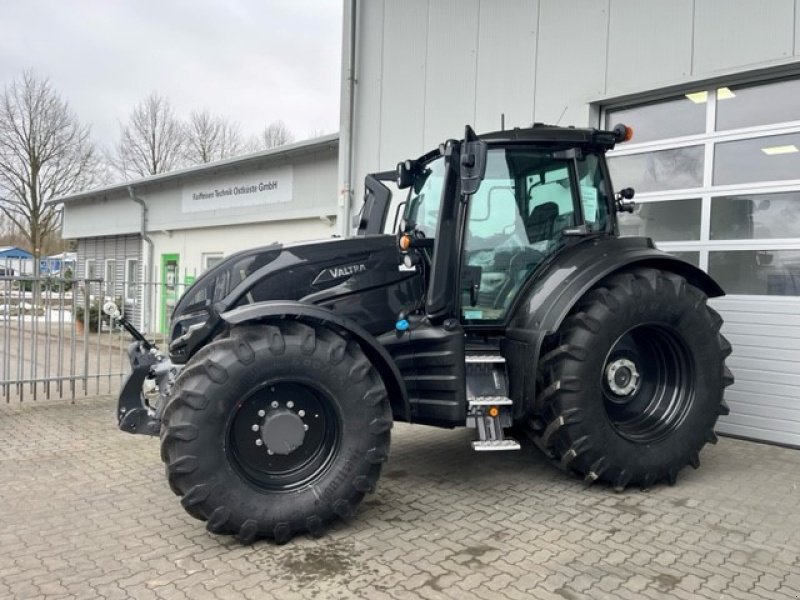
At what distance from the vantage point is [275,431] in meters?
3.40

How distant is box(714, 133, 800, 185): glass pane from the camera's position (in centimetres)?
564

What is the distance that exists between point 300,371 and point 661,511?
8.31 feet

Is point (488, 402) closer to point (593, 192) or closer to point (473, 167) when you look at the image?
point (473, 167)

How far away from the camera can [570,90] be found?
23.1 ft

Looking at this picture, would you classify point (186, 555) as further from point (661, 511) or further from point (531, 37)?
point (531, 37)

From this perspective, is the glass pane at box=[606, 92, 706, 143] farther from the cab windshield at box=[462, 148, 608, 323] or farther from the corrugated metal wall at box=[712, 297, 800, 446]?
the cab windshield at box=[462, 148, 608, 323]

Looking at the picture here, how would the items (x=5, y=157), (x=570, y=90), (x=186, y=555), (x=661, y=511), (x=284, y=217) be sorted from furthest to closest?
(x=5, y=157)
(x=284, y=217)
(x=570, y=90)
(x=661, y=511)
(x=186, y=555)

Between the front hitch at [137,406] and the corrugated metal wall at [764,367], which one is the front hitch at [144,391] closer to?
the front hitch at [137,406]

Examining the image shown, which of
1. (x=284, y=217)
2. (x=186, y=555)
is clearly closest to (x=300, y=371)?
(x=186, y=555)

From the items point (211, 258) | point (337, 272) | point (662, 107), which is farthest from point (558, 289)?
point (211, 258)

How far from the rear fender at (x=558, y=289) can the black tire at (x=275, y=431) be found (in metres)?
1.08

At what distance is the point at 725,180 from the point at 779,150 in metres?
0.52

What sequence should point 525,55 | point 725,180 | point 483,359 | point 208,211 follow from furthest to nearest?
point 208,211 < point 525,55 < point 725,180 < point 483,359

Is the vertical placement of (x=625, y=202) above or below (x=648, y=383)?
above
